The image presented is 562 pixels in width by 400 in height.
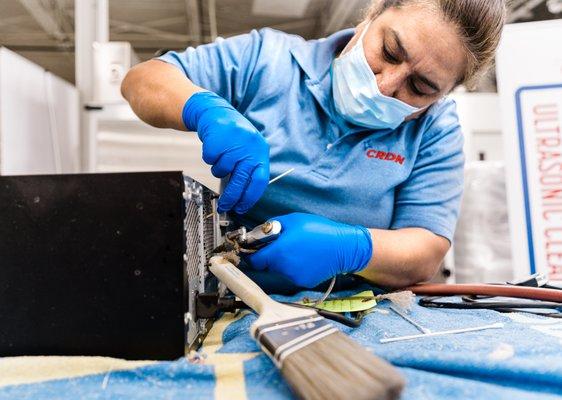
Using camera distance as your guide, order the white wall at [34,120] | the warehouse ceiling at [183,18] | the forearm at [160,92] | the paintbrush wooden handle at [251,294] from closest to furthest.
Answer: the paintbrush wooden handle at [251,294], the forearm at [160,92], the white wall at [34,120], the warehouse ceiling at [183,18]

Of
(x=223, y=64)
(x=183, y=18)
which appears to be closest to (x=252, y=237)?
(x=223, y=64)

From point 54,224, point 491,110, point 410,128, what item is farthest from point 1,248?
point 491,110

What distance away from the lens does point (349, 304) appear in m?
0.71

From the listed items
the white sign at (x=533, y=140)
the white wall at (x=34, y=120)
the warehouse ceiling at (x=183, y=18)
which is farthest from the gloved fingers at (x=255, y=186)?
the warehouse ceiling at (x=183, y=18)

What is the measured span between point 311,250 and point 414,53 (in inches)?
15.5

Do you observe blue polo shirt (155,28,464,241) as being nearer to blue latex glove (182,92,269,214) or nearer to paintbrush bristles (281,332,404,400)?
blue latex glove (182,92,269,214)

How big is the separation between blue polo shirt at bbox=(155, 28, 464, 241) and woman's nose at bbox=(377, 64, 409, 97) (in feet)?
0.33

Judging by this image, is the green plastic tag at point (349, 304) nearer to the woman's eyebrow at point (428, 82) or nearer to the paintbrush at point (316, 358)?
the paintbrush at point (316, 358)

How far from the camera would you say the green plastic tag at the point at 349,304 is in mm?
675

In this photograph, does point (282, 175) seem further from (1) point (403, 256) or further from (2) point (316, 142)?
Result: (1) point (403, 256)

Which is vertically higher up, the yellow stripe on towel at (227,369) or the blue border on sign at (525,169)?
the blue border on sign at (525,169)

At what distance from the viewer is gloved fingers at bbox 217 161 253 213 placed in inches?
26.0

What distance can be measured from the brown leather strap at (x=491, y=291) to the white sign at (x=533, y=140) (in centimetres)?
69

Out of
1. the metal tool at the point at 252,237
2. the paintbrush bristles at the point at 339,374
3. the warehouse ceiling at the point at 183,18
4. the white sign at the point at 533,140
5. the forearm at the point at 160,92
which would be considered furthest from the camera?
the warehouse ceiling at the point at 183,18
